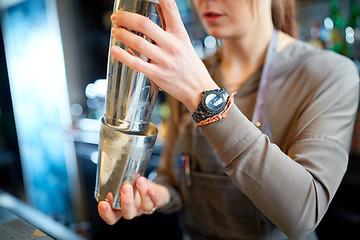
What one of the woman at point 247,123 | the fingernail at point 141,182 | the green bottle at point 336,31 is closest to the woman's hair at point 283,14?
the woman at point 247,123

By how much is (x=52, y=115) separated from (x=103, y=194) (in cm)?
272

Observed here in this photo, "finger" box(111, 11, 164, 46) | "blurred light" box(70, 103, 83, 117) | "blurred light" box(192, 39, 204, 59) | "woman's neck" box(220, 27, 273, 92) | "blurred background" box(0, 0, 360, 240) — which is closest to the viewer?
"finger" box(111, 11, 164, 46)

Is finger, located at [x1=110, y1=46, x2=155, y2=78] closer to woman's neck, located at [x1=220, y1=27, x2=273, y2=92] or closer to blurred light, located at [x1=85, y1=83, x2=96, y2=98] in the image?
woman's neck, located at [x1=220, y1=27, x2=273, y2=92]

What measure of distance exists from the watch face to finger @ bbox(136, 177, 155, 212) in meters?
0.18

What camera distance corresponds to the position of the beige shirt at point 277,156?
450 mm

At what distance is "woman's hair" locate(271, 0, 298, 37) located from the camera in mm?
746

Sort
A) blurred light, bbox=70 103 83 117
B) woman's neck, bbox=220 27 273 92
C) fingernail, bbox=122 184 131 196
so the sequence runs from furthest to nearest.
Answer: blurred light, bbox=70 103 83 117 → woman's neck, bbox=220 27 273 92 → fingernail, bbox=122 184 131 196

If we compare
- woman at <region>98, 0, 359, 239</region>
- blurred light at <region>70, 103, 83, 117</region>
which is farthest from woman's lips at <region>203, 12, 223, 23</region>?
blurred light at <region>70, 103, 83, 117</region>

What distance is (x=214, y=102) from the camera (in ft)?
1.35

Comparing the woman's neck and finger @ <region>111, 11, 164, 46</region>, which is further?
the woman's neck

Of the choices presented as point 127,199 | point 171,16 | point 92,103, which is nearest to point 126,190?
point 127,199

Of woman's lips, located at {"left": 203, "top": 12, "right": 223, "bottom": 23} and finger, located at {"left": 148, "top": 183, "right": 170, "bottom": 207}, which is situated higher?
woman's lips, located at {"left": 203, "top": 12, "right": 223, "bottom": 23}

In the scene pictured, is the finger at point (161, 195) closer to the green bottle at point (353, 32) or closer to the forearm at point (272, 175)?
the forearm at point (272, 175)

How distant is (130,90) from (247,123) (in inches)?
6.7
